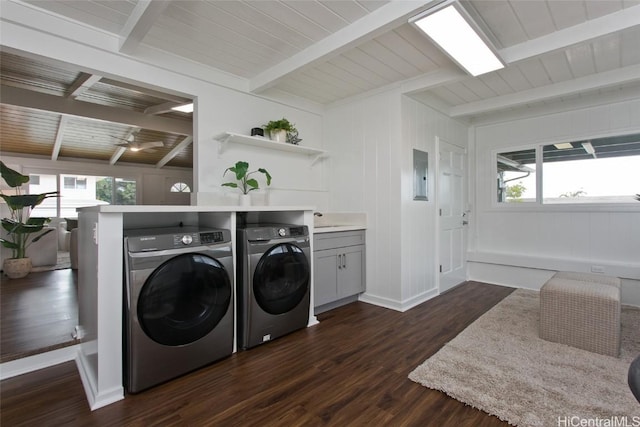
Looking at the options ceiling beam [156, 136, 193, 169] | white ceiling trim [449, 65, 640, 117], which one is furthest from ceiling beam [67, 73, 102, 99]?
white ceiling trim [449, 65, 640, 117]

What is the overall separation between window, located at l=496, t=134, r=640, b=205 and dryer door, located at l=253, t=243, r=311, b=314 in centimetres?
345

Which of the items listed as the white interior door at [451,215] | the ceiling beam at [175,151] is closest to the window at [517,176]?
the white interior door at [451,215]

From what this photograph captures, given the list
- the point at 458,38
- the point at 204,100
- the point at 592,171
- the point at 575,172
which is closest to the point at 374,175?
the point at 458,38

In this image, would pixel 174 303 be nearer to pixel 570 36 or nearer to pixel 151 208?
pixel 151 208

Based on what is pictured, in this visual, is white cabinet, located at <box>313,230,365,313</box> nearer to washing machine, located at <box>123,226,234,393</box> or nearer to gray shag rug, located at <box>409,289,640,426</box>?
washing machine, located at <box>123,226,234,393</box>

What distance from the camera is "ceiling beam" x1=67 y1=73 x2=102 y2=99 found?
3790 mm

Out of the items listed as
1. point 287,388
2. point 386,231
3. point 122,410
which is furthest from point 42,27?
point 386,231

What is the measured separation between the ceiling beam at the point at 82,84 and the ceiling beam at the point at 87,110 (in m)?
0.20

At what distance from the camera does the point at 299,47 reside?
2.56 m

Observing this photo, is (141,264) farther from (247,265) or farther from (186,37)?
(186,37)

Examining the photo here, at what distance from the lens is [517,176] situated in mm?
4383

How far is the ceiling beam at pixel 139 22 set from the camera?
6.04 feet

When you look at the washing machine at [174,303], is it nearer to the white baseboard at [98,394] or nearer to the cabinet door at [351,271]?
the white baseboard at [98,394]

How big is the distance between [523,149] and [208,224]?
424 cm
